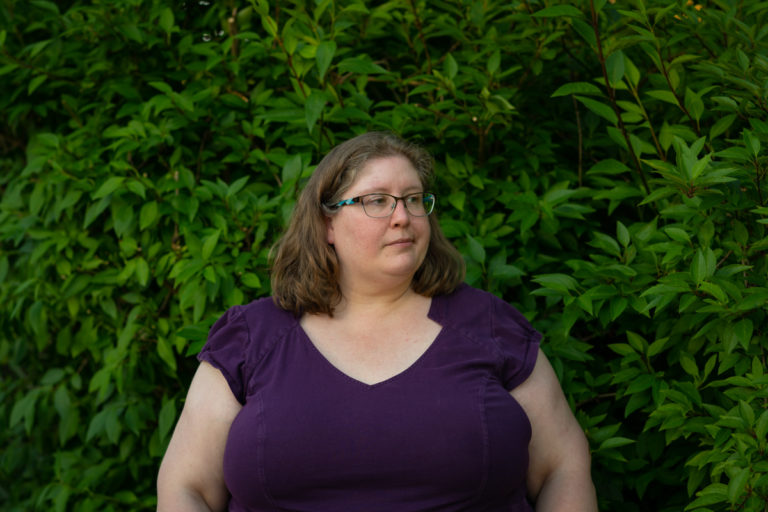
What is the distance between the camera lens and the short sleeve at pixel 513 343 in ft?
7.52

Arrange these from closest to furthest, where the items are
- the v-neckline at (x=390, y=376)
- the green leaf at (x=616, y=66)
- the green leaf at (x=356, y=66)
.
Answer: the v-neckline at (x=390, y=376), the green leaf at (x=616, y=66), the green leaf at (x=356, y=66)

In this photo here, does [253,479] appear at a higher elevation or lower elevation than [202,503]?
higher

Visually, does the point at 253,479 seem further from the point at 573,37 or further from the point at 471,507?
the point at 573,37

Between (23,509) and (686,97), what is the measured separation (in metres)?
3.06

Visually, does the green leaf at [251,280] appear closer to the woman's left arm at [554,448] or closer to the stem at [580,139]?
the woman's left arm at [554,448]

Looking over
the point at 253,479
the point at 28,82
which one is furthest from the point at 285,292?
the point at 28,82

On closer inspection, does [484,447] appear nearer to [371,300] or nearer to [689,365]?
[371,300]

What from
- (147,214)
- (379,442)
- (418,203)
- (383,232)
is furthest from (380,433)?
(147,214)

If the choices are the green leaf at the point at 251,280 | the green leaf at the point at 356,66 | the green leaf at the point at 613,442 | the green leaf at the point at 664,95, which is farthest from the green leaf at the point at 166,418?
the green leaf at the point at 664,95

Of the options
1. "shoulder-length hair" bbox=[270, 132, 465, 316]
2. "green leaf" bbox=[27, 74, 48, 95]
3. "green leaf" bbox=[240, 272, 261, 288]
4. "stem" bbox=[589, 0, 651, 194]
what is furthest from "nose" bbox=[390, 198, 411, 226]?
"green leaf" bbox=[27, 74, 48, 95]

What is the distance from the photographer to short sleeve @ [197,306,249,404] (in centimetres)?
228

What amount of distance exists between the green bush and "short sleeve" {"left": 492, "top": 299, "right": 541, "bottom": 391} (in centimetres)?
15

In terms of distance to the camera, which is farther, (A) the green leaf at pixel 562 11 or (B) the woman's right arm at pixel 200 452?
(A) the green leaf at pixel 562 11

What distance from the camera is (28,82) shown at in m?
3.37
